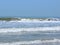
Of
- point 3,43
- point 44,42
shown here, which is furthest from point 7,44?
point 44,42

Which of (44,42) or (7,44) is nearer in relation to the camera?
(7,44)

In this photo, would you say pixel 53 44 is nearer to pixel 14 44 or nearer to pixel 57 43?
pixel 57 43

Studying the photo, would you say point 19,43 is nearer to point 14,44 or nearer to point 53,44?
point 14,44

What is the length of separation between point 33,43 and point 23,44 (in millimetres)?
861

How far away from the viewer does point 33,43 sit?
59.7 feet

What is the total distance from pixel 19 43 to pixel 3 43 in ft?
3.90

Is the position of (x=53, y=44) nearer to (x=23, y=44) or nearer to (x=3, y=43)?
(x=23, y=44)

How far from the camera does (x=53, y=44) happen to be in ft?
58.5

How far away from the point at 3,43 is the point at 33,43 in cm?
225

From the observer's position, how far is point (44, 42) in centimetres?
1864

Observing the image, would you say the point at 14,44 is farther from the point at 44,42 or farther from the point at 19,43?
the point at 44,42

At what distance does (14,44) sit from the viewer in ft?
57.8

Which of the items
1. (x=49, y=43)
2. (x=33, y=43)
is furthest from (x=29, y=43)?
(x=49, y=43)

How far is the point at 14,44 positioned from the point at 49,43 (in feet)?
8.78
